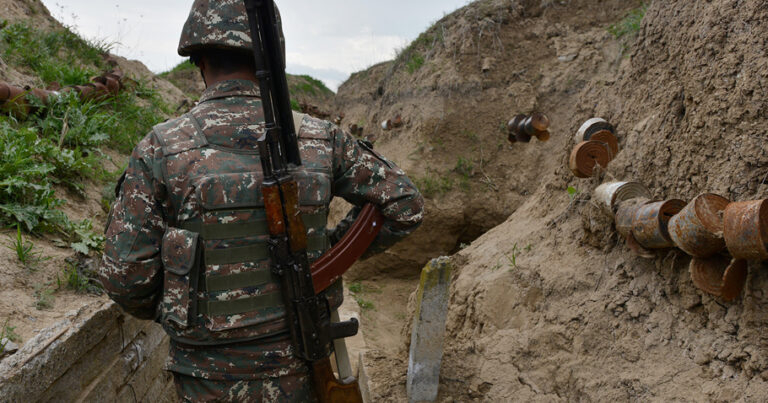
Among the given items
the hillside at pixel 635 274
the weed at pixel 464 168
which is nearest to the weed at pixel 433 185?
the weed at pixel 464 168

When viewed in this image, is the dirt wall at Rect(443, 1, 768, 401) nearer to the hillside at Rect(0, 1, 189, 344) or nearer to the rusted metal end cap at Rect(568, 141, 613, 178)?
the rusted metal end cap at Rect(568, 141, 613, 178)

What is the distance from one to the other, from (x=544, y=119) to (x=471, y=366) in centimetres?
301

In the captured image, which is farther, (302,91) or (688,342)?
(302,91)

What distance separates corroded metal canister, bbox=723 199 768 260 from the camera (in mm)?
1653

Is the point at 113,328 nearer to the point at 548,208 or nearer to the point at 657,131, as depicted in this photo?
the point at 548,208

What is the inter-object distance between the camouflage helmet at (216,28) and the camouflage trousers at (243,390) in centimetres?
134

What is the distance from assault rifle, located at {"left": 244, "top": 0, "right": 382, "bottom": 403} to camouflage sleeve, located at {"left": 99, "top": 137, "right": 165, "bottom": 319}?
0.44m

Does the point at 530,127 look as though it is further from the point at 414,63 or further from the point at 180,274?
the point at 414,63

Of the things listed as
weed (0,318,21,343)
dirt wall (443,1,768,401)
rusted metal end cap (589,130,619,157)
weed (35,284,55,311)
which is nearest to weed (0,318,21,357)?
weed (0,318,21,343)

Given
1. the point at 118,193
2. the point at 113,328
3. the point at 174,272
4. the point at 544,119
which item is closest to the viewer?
the point at 174,272

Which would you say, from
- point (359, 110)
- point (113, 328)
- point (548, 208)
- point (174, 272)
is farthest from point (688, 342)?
point (359, 110)

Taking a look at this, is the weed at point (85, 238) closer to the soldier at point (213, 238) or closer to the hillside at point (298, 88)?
the soldier at point (213, 238)

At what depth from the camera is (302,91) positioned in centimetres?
2150

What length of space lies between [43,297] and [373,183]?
6.15 feet
